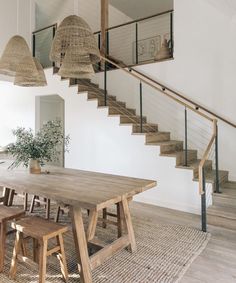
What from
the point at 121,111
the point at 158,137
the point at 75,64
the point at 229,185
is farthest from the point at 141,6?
the point at 229,185

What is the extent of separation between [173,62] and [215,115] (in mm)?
1342

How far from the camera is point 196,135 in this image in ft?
15.5

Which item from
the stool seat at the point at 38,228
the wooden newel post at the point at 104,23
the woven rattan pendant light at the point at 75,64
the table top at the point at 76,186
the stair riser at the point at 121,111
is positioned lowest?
the stool seat at the point at 38,228

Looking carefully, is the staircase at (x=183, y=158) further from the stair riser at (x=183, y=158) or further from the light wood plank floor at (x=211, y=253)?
the light wood plank floor at (x=211, y=253)

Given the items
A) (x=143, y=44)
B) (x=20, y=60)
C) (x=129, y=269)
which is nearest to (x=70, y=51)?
(x=20, y=60)

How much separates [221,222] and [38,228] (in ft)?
7.82

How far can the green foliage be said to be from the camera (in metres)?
2.82

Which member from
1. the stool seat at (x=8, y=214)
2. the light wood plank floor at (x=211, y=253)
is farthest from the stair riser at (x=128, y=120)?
the stool seat at (x=8, y=214)

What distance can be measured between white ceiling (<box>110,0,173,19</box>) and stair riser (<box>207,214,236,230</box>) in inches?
230

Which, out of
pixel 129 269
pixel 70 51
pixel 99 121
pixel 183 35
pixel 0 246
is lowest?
pixel 129 269

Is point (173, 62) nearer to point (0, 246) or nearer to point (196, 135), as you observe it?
point (196, 135)

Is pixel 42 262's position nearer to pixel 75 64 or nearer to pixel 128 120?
pixel 75 64

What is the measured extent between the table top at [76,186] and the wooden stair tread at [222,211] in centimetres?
137

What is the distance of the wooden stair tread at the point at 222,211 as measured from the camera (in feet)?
10.7
